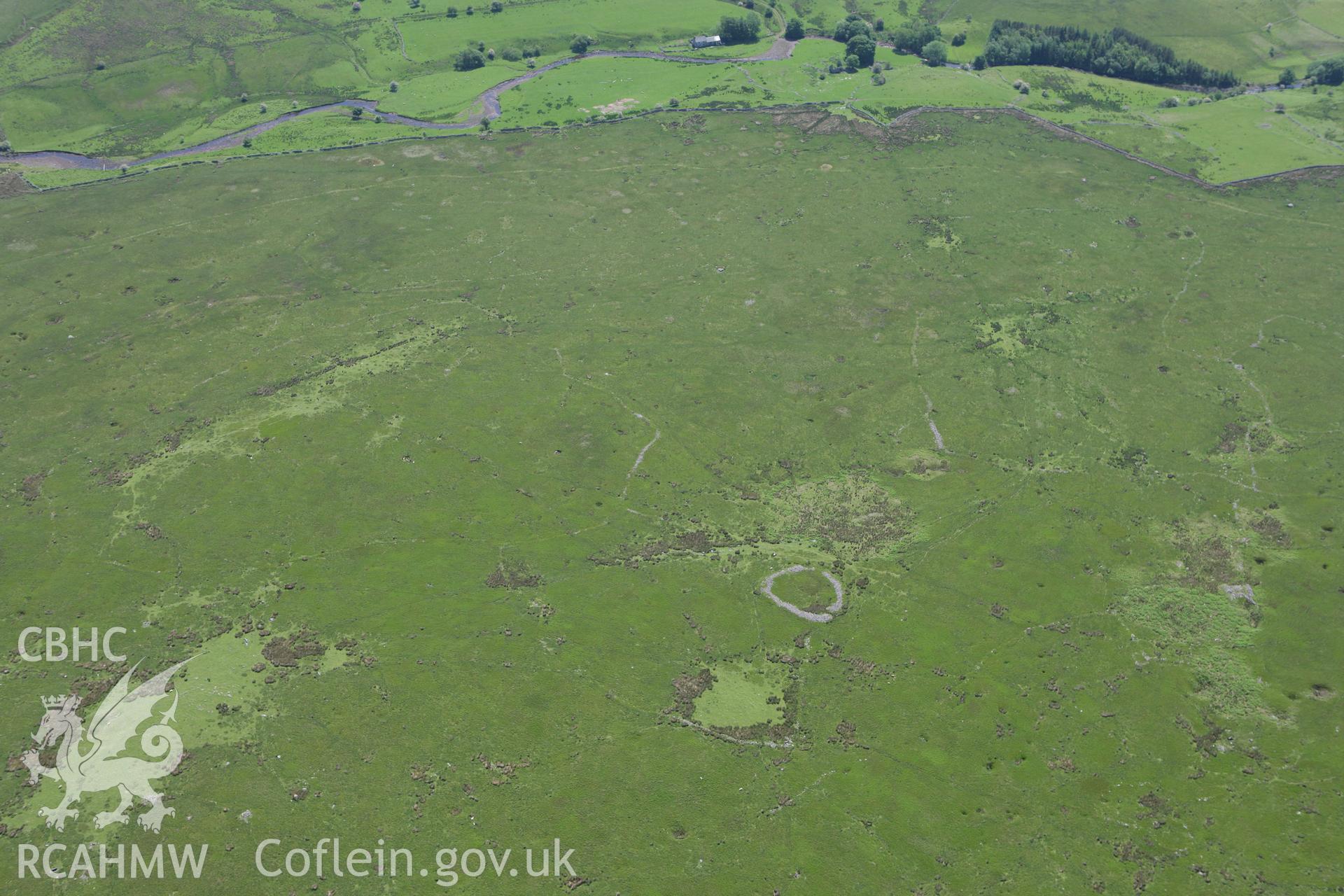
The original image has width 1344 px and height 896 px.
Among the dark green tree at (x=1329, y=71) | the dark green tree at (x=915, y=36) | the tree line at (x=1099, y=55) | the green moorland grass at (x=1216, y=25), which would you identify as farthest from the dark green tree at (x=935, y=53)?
the dark green tree at (x=1329, y=71)

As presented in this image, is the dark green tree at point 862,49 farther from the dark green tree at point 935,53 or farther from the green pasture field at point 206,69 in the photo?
the green pasture field at point 206,69

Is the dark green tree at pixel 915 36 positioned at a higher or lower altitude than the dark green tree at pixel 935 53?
higher

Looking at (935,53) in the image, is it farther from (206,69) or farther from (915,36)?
(206,69)

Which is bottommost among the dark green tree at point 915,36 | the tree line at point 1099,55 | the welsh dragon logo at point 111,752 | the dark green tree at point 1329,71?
the welsh dragon logo at point 111,752

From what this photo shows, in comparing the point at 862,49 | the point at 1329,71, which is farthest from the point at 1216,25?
the point at 862,49

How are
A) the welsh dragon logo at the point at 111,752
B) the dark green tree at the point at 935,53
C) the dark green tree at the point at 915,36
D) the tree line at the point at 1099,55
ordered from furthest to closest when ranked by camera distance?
the dark green tree at the point at 915,36, the dark green tree at the point at 935,53, the tree line at the point at 1099,55, the welsh dragon logo at the point at 111,752

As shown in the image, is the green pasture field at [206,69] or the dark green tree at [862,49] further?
the dark green tree at [862,49]

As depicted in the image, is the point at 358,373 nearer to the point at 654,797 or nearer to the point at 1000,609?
the point at 654,797
